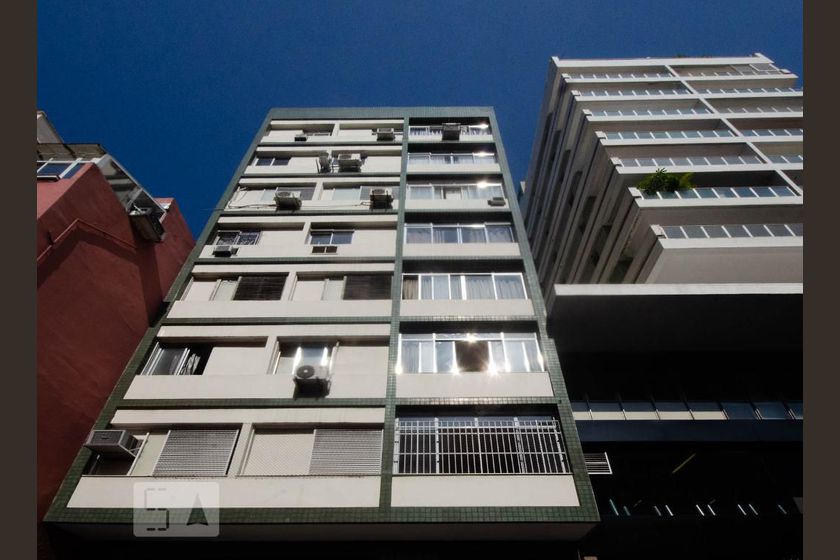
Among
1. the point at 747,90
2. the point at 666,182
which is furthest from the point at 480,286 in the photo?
the point at 747,90

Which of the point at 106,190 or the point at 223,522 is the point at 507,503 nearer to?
the point at 223,522

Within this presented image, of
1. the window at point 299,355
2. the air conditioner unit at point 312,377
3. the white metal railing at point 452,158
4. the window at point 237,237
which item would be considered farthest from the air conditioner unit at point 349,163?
the air conditioner unit at point 312,377

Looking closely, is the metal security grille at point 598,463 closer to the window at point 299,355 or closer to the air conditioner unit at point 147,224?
the window at point 299,355

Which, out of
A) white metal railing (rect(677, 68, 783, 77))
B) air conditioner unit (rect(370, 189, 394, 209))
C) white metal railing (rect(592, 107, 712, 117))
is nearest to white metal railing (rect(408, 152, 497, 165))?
air conditioner unit (rect(370, 189, 394, 209))

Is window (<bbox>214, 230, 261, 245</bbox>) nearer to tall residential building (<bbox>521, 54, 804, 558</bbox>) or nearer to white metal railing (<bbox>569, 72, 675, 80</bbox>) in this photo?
tall residential building (<bbox>521, 54, 804, 558</bbox>)

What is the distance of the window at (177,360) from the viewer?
41.3ft

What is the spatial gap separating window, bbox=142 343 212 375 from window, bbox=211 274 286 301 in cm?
209

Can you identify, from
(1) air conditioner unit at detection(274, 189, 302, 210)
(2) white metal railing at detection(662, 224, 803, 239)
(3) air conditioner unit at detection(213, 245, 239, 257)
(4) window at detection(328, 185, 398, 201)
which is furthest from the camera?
(4) window at detection(328, 185, 398, 201)

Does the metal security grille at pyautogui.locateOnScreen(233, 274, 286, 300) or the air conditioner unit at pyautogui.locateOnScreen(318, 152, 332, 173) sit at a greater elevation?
the air conditioner unit at pyautogui.locateOnScreen(318, 152, 332, 173)

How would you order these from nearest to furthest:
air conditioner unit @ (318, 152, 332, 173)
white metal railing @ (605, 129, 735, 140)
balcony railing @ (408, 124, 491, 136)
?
air conditioner unit @ (318, 152, 332, 173)
balcony railing @ (408, 124, 491, 136)
white metal railing @ (605, 129, 735, 140)

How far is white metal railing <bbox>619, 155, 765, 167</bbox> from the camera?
21469 mm

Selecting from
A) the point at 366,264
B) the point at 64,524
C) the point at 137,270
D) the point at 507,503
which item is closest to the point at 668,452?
the point at 507,503

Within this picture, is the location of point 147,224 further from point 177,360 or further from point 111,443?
point 111,443

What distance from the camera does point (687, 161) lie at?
71.2 feet
